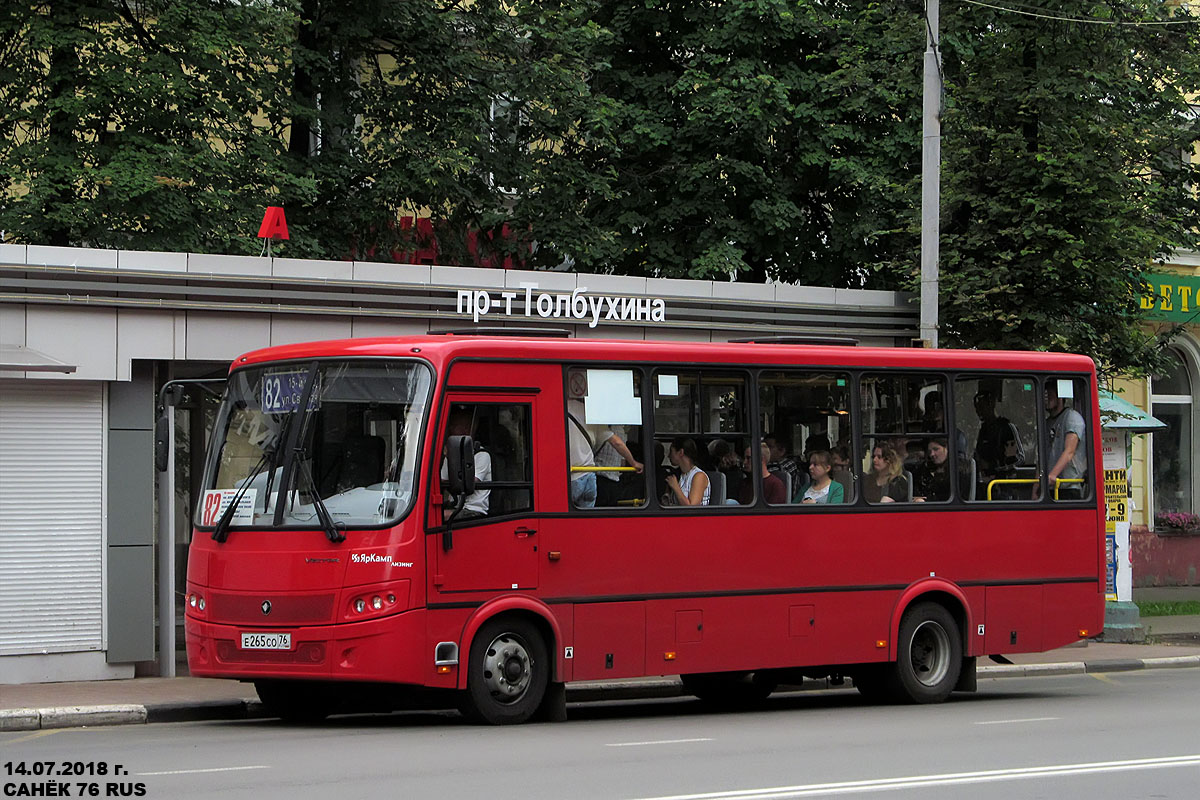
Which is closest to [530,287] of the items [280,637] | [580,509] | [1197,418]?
[580,509]

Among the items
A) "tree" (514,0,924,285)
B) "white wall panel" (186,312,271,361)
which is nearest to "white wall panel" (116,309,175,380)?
"white wall panel" (186,312,271,361)

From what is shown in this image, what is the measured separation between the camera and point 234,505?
1330 cm

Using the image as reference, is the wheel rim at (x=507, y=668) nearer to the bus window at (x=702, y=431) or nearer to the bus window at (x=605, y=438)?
the bus window at (x=605, y=438)

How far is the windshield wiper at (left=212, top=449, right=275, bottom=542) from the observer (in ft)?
43.6

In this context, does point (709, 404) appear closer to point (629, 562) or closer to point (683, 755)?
point (629, 562)

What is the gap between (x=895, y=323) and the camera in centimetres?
2292

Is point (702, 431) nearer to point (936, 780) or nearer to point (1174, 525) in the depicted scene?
point (936, 780)

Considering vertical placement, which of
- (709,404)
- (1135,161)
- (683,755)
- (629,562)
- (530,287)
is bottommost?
(683,755)

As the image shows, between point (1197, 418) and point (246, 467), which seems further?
point (1197, 418)

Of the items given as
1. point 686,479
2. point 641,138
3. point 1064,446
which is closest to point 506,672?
Answer: point 686,479

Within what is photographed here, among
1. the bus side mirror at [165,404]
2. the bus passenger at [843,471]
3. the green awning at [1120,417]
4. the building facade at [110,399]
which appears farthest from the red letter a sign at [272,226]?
the green awning at [1120,417]

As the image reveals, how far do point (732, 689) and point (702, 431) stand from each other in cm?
Answer: 320

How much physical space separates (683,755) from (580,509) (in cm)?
289

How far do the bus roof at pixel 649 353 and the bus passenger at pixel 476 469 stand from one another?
43 centimetres
